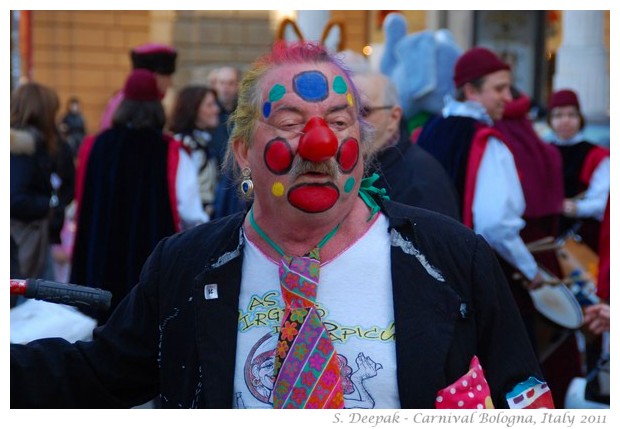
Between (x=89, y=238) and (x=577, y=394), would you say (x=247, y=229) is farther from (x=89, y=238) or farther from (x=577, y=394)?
(x=89, y=238)

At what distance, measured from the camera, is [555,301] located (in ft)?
18.2

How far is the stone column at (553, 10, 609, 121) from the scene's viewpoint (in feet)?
35.1

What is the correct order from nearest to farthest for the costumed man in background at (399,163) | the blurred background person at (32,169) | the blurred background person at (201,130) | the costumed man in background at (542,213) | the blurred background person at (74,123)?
the costumed man in background at (399,163) < the costumed man in background at (542,213) < the blurred background person at (32,169) < the blurred background person at (201,130) < the blurred background person at (74,123)

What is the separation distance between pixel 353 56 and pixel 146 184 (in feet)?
5.78

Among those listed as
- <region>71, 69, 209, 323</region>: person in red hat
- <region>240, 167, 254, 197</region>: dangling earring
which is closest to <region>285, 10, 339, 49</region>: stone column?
<region>71, 69, 209, 323</region>: person in red hat

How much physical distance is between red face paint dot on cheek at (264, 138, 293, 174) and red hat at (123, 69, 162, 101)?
13.5ft

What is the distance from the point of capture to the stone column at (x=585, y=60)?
10688mm

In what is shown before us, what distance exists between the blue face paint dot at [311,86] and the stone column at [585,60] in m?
8.39

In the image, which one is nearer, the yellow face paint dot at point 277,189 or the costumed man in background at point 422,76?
the yellow face paint dot at point 277,189

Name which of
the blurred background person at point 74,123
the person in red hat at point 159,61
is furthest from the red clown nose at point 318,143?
the blurred background person at point 74,123

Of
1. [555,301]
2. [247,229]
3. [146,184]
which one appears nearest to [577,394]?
[555,301]

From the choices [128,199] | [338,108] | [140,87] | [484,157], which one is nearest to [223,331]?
[338,108]

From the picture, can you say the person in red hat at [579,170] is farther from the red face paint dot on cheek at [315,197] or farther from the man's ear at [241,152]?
the red face paint dot on cheek at [315,197]
